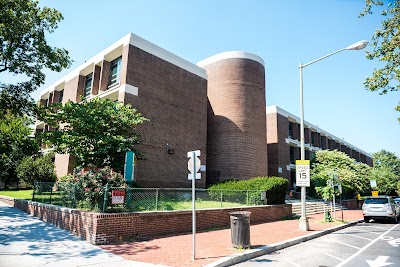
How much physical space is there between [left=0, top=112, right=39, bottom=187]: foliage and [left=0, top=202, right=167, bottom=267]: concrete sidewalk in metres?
11.0

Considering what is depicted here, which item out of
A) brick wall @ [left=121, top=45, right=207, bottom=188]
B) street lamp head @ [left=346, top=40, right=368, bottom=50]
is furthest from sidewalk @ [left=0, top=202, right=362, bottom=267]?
brick wall @ [left=121, top=45, right=207, bottom=188]

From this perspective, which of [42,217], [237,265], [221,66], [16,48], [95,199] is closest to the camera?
[237,265]

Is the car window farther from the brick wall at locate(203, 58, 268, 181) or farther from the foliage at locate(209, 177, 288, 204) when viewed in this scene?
the brick wall at locate(203, 58, 268, 181)

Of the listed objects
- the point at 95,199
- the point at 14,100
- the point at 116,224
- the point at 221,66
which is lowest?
the point at 116,224

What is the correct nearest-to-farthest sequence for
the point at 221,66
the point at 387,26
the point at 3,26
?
the point at 387,26
the point at 3,26
the point at 221,66

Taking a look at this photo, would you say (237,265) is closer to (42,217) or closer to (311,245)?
(311,245)

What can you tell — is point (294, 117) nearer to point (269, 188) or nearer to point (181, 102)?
point (181, 102)

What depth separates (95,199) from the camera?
32.9 feet

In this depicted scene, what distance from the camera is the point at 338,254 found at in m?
8.73

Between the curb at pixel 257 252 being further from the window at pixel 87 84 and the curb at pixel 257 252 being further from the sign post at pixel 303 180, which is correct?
the window at pixel 87 84

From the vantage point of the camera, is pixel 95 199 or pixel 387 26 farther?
pixel 387 26

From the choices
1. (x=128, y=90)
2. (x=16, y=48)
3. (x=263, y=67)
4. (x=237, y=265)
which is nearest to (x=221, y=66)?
(x=263, y=67)

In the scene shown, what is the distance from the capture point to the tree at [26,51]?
642 inches

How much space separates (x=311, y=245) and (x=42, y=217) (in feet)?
37.6
